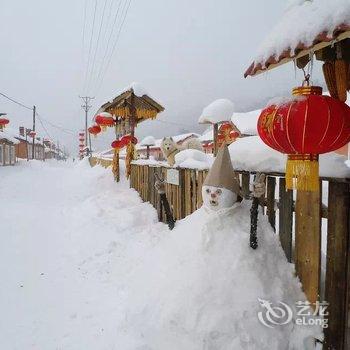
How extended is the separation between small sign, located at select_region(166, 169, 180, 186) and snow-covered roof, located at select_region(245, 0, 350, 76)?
3.72 metres

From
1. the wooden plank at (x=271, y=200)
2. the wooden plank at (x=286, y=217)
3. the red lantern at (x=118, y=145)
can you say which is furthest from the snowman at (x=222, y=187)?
the red lantern at (x=118, y=145)

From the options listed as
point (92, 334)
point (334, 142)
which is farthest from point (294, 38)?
point (92, 334)

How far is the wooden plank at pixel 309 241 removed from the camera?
10.7ft

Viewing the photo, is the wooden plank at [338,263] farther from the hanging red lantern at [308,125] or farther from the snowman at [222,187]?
the snowman at [222,187]

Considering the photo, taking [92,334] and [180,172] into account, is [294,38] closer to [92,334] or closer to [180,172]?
[92,334]

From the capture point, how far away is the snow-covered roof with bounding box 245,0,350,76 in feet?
7.57

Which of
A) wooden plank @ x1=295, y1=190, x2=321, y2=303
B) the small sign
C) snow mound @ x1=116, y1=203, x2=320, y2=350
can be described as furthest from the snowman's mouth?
the small sign

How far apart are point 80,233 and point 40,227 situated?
1521 mm

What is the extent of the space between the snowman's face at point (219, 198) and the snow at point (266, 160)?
1.45ft

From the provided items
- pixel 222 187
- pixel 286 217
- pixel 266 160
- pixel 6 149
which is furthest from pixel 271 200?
pixel 6 149

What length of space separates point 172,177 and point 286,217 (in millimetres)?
3646

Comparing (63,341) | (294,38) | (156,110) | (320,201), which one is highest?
(156,110)

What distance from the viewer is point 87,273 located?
5.53 m

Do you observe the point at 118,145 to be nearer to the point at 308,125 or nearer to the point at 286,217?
the point at 286,217
